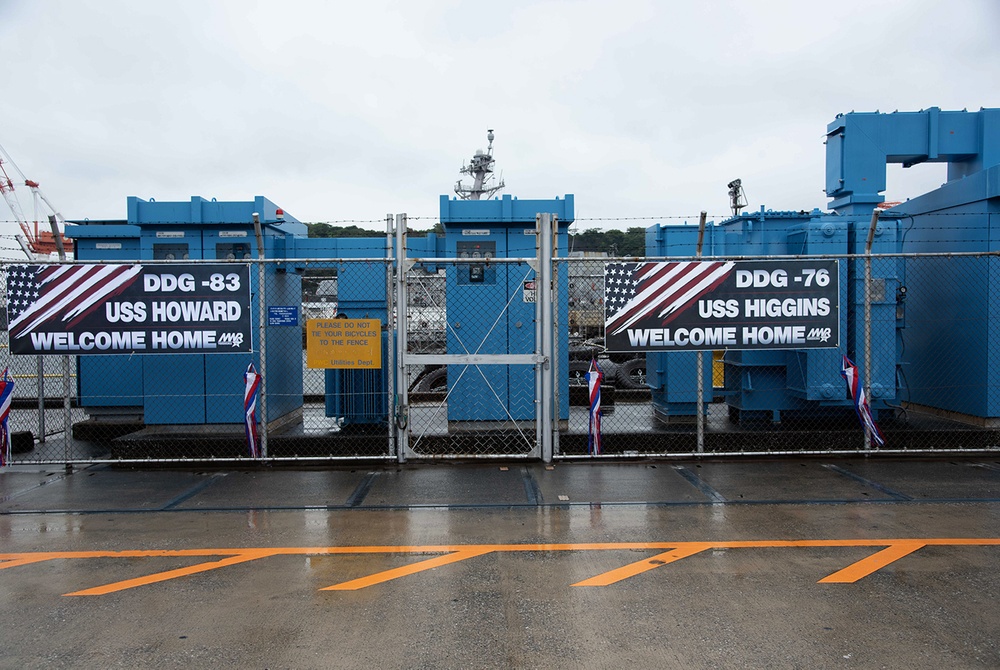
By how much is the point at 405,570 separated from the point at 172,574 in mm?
1663

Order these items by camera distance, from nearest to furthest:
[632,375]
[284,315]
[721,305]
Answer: [721,305] < [284,315] < [632,375]

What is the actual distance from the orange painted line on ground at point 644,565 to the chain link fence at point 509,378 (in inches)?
109

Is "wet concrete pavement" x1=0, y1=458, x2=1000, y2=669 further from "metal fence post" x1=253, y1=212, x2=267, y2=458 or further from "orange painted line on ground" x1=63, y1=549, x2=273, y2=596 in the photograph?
"metal fence post" x1=253, y1=212, x2=267, y2=458

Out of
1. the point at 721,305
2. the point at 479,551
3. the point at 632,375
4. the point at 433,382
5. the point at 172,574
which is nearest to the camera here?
the point at 172,574

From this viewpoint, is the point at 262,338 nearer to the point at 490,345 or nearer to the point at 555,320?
the point at 490,345

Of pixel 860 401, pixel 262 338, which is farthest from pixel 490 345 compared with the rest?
pixel 860 401

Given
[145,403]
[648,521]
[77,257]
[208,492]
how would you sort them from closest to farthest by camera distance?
[648,521], [208,492], [145,403], [77,257]

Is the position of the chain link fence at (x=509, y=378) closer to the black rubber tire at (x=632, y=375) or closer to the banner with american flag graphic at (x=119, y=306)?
the banner with american flag graphic at (x=119, y=306)

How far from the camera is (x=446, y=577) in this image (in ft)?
16.4

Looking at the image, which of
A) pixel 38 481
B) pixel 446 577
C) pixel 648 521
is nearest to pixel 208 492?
pixel 38 481

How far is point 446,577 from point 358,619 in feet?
2.67

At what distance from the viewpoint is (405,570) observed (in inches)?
202

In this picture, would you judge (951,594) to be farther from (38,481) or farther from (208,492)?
(38,481)

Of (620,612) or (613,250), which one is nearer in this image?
(620,612)
